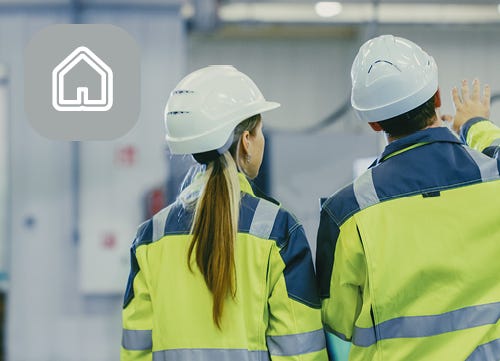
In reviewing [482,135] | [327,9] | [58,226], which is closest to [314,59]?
[327,9]

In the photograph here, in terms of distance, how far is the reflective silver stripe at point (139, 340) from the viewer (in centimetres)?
172

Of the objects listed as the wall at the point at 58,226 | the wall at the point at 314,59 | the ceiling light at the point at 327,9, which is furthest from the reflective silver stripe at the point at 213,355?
the wall at the point at 314,59

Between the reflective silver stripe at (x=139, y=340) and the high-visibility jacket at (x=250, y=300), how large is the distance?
49 millimetres

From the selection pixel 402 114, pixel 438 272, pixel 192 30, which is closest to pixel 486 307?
pixel 438 272

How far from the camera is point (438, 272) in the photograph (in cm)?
152

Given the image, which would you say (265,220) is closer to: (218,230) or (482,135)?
(218,230)

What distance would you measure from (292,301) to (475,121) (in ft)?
2.22

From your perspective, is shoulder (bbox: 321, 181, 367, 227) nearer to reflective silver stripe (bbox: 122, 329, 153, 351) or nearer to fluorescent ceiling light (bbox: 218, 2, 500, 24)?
reflective silver stripe (bbox: 122, 329, 153, 351)

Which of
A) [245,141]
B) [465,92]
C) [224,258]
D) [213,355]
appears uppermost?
[465,92]

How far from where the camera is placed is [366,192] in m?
1.58

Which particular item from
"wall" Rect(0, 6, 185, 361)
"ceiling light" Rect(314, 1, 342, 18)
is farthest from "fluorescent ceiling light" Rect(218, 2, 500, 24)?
"wall" Rect(0, 6, 185, 361)

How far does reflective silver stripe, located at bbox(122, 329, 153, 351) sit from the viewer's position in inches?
67.6

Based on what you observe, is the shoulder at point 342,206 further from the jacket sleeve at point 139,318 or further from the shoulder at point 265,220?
the jacket sleeve at point 139,318

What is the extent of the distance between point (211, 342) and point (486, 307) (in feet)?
2.09
